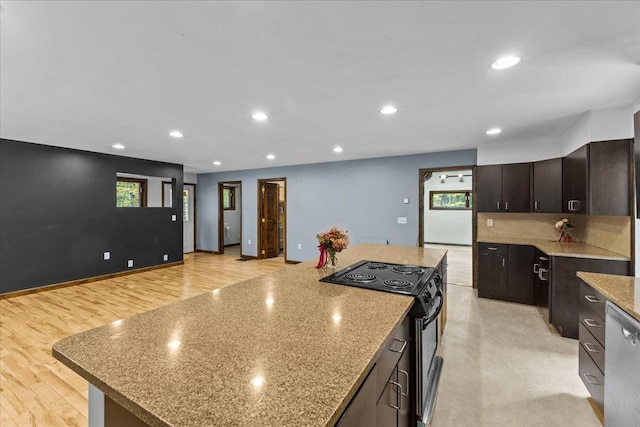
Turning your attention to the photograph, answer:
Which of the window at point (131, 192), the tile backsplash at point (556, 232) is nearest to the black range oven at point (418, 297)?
A: the tile backsplash at point (556, 232)

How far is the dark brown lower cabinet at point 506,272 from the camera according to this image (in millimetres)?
3836

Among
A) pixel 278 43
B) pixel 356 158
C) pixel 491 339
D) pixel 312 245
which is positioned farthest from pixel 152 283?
pixel 491 339

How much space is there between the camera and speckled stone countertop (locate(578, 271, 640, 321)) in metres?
1.44

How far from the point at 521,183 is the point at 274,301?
4.20 meters

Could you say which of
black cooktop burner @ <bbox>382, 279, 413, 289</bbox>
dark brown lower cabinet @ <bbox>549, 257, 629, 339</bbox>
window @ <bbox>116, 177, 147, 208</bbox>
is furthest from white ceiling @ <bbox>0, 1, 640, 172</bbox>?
window @ <bbox>116, 177, 147, 208</bbox>

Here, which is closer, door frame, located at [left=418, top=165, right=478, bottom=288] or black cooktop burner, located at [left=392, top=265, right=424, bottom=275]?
black cooktop burner, located at [left=392, top=265, right=424, bottom=275]

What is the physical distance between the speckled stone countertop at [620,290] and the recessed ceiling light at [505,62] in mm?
1543

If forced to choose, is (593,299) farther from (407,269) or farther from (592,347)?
(407,269)

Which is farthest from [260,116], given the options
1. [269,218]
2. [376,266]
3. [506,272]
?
[269,218]

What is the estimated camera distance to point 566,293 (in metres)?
2.99

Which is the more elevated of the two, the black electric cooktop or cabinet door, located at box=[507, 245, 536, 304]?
the black electric cooktop

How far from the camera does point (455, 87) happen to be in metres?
2.38

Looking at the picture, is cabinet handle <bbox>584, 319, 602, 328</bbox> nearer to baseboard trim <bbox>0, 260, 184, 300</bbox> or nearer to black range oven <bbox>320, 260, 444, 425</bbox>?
black range oven <bbox>320, 260, 444, 425</bbox>

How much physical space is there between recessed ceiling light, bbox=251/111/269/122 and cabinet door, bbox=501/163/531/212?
355cm
